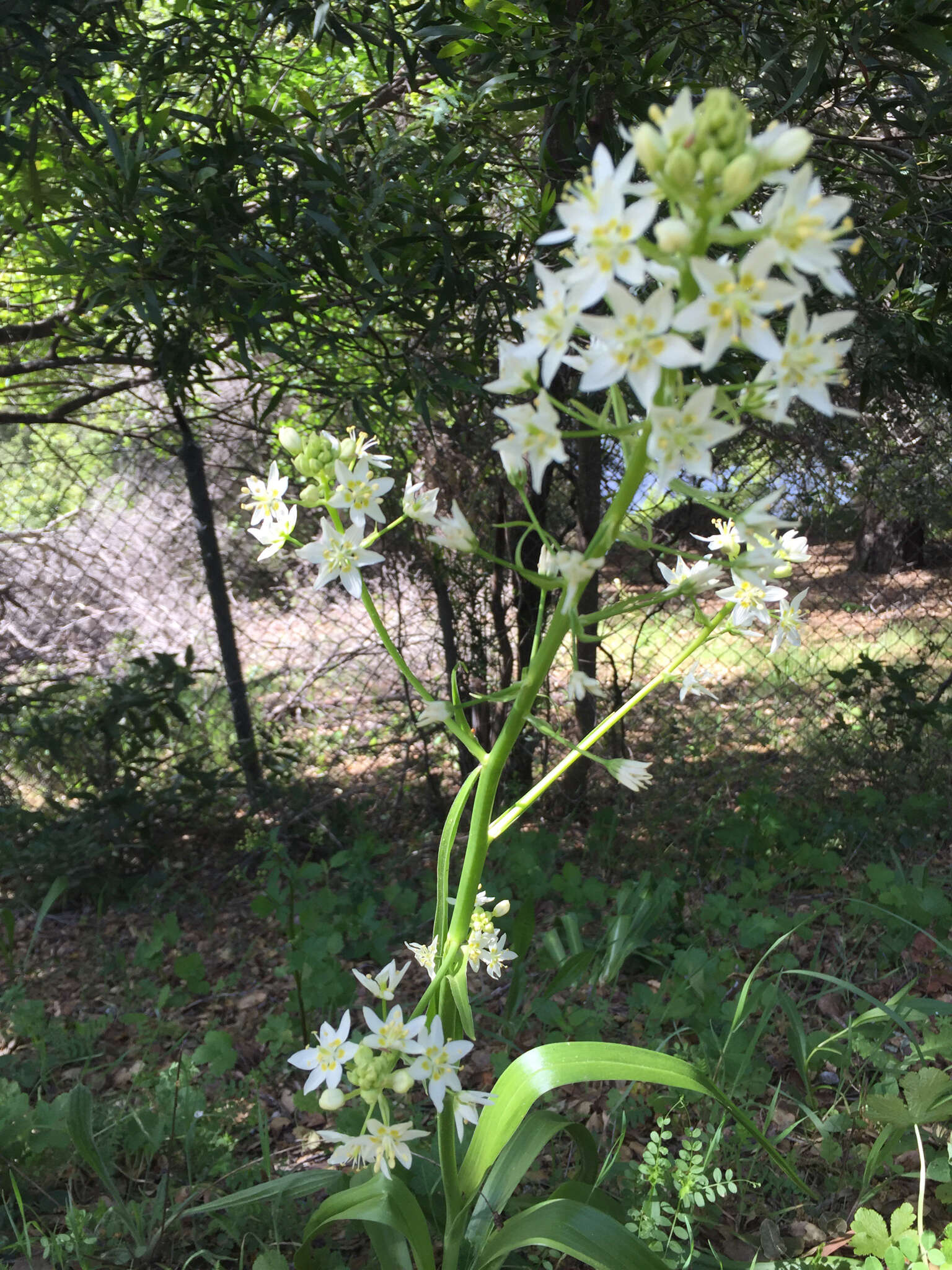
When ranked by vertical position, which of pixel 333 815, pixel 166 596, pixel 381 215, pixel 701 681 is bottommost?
pixel 333 815

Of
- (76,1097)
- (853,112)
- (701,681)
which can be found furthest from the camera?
(853,112)

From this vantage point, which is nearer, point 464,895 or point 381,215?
point 464,895

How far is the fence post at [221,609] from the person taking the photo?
123 inches

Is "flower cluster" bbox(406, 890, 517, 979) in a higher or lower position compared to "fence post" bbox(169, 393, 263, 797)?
lower

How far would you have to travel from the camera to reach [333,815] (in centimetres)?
319

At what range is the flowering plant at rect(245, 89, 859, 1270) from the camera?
0.70 meters

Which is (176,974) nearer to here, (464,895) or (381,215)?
(464,895)

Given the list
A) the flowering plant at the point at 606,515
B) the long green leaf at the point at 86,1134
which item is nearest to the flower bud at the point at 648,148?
the flowering plant at the point at 606,515

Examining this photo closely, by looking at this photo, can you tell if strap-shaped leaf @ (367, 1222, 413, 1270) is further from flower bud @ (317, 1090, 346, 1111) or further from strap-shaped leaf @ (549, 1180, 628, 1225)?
flower bud @ (317, 1090, 346, 1111)

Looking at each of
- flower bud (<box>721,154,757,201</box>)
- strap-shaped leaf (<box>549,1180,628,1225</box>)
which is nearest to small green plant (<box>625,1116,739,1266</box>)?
strap-shaped leaf (<box>549,1180,628,1225</box>)

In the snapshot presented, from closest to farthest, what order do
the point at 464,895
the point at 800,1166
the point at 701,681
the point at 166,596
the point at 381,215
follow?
the point at 464,895 < the point at 701,681 < the point at 800,1166 < the point at 381,215 < the point at 166,596

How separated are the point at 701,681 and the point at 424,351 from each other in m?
1.72

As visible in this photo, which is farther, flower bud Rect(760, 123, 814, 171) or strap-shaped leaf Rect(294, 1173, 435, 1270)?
strap-shaped leaf Rect(294, 1173, 435, 1270)

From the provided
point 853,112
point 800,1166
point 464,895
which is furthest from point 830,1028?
point 853,112
